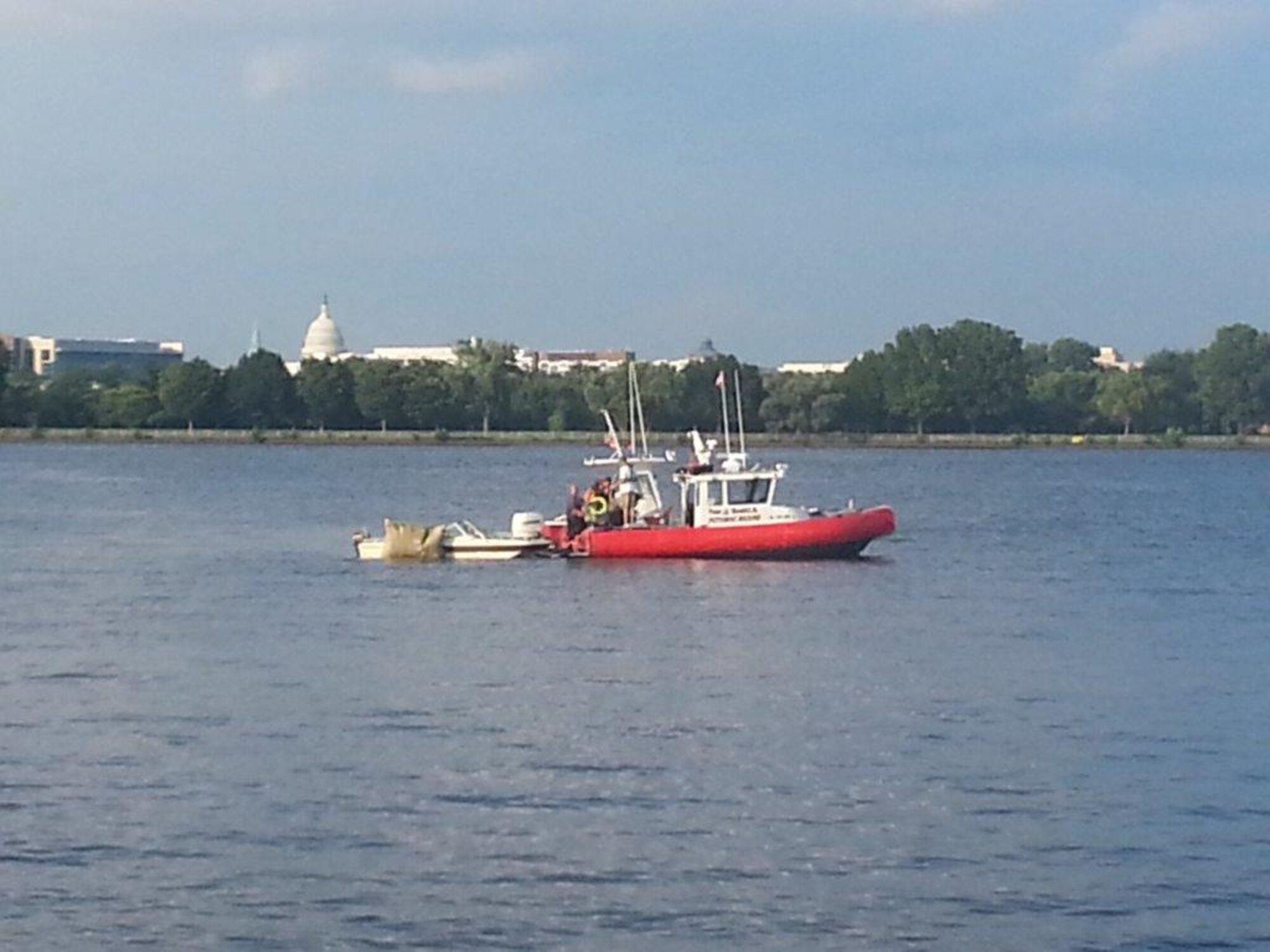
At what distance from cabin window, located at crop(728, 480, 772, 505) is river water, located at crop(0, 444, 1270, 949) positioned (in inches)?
81.7

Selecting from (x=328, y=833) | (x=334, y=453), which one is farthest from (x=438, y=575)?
(x=334, y=453)

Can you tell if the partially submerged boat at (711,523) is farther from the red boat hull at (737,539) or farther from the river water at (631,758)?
the river water at (631,758)

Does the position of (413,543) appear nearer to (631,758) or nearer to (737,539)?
(737,539)

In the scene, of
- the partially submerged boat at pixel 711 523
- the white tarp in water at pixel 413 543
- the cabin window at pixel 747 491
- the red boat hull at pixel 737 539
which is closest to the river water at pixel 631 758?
the red boat hull at pixel 737 539

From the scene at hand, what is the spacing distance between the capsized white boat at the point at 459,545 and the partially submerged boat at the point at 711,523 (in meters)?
0.61

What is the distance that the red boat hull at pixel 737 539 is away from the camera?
63.6 meters

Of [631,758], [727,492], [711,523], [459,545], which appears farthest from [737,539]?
[631,758]

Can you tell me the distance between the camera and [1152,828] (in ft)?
92.6

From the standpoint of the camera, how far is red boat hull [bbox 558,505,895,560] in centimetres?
6356

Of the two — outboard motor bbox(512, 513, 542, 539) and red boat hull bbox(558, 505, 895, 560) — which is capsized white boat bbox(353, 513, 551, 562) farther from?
red boat hull bbox(558, 505, 895, 560)

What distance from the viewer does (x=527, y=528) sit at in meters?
67.4

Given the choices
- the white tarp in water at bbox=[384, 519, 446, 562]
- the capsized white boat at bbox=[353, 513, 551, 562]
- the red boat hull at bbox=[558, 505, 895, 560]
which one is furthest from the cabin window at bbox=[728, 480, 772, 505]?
the white tarp in water at bbox=[384, 519, 446, 562]

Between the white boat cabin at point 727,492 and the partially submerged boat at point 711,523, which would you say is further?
the partially submerged boat at point 711,523

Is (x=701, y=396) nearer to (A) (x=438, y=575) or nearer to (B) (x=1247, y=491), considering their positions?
(B) (x=1247, y=491)
